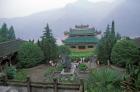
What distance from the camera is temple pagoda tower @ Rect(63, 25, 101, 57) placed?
5025 centimetres

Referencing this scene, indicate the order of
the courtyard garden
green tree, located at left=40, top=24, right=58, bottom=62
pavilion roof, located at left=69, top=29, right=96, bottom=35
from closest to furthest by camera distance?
the courtyard garden
green tree, located at left=40, top=24, right=58, bottom=62
pavilion roof, located at left=69, top=29, right=96, bottom=35

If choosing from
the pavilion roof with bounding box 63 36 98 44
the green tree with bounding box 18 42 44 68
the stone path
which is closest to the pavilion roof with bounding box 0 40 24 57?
the green tree with bounding box 18 42 44 68

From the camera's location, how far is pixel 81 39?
168 feet

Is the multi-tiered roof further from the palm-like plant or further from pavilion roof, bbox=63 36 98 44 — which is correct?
the palm-like plant

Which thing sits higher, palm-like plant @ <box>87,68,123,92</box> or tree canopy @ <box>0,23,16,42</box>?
tree canopy @ <box>0,23,16,42</box>

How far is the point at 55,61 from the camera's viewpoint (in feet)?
110

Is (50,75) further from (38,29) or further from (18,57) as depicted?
(38,29)

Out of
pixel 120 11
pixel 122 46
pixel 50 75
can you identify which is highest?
pixel 120 11

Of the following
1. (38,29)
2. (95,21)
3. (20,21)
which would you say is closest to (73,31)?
(95,21)

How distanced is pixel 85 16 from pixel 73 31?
9226 centimetres

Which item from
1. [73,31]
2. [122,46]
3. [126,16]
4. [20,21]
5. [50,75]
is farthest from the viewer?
[20,21]

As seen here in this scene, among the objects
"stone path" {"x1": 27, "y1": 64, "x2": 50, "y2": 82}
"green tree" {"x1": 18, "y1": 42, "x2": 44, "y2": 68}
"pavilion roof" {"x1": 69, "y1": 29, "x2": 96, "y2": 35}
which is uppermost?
"pavilion roof" {"x1": 69, "y1": 29, "x2": 96, "y2": 35}

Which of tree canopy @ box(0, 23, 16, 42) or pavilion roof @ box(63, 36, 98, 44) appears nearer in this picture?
tree canopy @ box(0, 23, 16, 42)

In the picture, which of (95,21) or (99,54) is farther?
(95,21)
